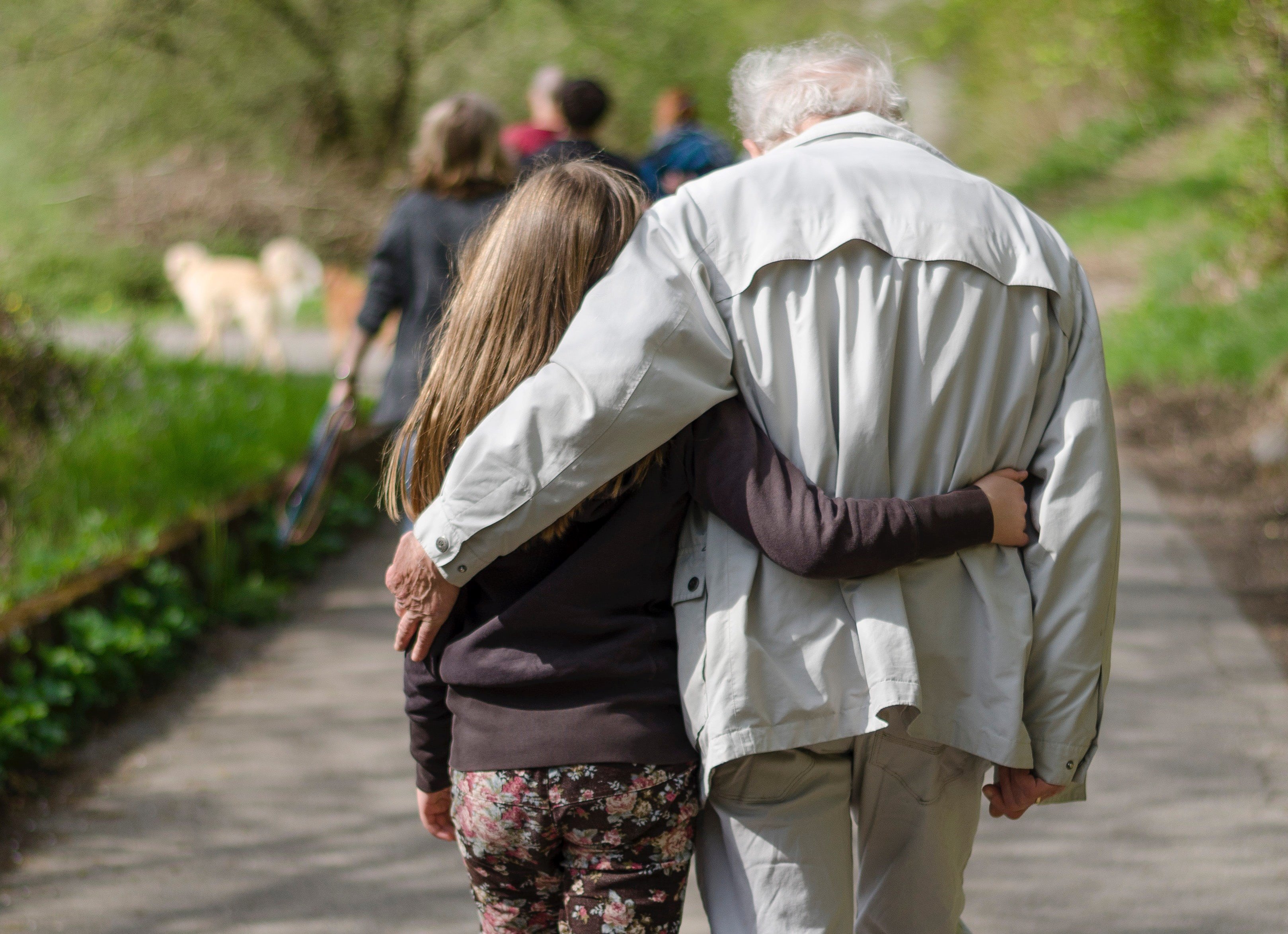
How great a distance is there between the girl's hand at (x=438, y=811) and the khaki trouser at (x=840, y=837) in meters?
0.45

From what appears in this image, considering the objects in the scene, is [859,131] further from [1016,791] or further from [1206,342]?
[1206,342]

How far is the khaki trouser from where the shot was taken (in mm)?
1795

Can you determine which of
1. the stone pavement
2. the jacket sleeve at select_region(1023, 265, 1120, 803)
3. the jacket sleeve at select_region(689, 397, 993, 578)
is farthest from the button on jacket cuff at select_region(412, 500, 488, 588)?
the stone pavement

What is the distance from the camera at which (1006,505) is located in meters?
1.81

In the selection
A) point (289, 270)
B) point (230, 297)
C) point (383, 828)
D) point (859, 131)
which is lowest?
point (289, 270)

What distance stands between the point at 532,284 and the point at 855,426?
0.50 meters

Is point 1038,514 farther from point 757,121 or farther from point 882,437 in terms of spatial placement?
point 757,121

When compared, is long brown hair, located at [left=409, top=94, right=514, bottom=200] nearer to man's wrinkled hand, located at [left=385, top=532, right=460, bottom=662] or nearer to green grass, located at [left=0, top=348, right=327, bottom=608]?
green grass, located at [left=0, top=348, right=327, bottom=608]

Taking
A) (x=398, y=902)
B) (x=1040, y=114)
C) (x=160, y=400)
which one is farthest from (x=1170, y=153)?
(x=398, y=902)

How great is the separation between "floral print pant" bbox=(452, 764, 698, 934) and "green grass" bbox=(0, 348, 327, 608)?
2842 millimetres

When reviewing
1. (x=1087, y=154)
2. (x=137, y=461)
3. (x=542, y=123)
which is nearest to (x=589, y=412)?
(x=137, y=461)

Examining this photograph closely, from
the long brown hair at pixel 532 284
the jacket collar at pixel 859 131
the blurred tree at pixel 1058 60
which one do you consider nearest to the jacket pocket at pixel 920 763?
the long brown hair at pixel 532 284

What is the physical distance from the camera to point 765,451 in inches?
69.0

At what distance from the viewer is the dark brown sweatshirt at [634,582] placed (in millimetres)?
1729
